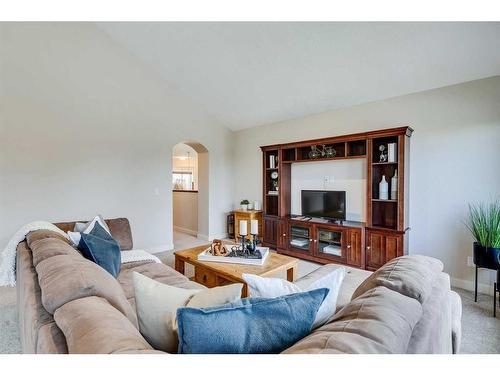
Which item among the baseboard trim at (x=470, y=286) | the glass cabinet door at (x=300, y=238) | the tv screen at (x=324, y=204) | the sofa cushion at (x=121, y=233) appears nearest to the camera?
the baseboard trim at (x=470, y=286)

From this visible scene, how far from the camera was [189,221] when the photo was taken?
630 cm

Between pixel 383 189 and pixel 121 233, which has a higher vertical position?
pixel 383 189

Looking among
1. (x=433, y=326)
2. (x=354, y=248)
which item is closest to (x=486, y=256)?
(x=354, y=248)

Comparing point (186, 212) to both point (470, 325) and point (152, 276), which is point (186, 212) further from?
point (470, 325)

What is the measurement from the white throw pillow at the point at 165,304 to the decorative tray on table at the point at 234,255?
156 centimetres

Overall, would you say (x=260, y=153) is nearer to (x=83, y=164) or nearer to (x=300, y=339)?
(x=83, y=164)

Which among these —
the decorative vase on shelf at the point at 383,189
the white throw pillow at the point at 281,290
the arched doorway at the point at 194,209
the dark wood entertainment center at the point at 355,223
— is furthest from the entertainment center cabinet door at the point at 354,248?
the arched doorway at the point at 194,209

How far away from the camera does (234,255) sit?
2.63m

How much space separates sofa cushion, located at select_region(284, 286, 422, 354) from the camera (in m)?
0.67

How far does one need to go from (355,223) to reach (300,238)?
2.85 ft

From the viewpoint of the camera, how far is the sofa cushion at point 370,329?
665 millimetres

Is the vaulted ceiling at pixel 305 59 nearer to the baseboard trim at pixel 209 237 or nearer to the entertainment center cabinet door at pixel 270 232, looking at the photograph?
the entertainment center cabinet door at pixel 270 232
